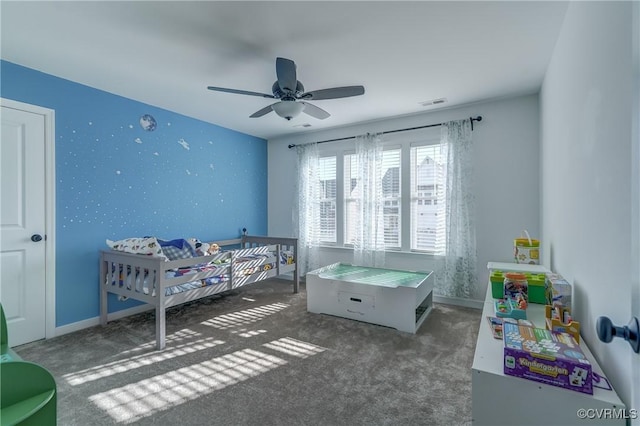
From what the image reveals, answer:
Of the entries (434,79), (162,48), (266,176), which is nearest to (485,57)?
(434,79)

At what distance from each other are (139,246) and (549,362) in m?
3.18

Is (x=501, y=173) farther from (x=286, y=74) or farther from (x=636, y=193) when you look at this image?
(x=636, y=193)

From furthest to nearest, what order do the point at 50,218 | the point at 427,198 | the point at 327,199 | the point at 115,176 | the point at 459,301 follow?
the point at 327,199
the point at 427,198
the point at 459,301
the point at 115,176
the point at 50,218

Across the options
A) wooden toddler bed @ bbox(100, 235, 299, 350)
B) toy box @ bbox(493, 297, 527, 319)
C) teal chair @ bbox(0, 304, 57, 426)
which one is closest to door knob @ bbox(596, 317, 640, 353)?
toy box @ bbox(493, 297, 527, 319)

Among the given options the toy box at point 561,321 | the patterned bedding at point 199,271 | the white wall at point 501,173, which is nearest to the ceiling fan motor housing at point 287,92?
the patterned bedding at point 199,271

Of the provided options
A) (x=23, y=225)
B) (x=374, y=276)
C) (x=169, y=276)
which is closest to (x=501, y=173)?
(x=374, y=276)

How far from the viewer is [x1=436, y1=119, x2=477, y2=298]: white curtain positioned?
11.5 ft

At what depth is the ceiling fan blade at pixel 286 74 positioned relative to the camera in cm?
200

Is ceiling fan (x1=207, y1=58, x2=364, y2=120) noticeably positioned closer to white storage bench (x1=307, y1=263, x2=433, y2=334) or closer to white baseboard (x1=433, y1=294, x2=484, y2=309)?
white storage bench (x1=307, y1=263, x2=433, y2=334)

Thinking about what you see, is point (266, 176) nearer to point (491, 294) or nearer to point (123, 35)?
point (123, 35)

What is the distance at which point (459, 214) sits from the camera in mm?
3535

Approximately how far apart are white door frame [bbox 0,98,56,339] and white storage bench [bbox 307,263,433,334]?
8.11ft

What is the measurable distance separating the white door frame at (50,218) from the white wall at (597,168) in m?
3.82

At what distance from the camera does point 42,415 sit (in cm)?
95
